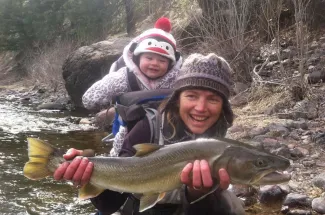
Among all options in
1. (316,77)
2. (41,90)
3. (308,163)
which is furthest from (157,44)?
(41,90)

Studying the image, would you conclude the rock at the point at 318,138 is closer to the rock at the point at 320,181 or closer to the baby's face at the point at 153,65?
the rock at the point at 320,181

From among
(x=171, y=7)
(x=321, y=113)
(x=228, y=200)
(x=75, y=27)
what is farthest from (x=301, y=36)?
(x=75, y=27)

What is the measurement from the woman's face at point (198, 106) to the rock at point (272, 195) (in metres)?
2.39

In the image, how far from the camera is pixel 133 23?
2869 centimetres

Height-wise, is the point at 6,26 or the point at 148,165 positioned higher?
the point at 6,26

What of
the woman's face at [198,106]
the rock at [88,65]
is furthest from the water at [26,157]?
the woman's face at [198,106]

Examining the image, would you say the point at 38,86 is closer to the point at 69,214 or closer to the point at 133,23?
the point at 133,23

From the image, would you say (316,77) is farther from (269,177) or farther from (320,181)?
(269,177)

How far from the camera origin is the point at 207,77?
3.02 meters

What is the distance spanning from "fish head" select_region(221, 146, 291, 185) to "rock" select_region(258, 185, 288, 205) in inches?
109

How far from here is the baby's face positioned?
4.07 metres

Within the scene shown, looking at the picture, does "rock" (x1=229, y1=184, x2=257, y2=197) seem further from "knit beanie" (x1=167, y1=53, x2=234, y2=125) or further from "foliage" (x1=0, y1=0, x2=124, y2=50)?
"foliage" (x1=0, y1=0, x2=124, y2=50)

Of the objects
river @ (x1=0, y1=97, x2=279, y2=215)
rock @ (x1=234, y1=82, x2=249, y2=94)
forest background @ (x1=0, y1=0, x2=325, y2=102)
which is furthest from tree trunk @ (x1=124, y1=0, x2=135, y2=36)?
rock @ (x1=234, y1=82, x2=249, y2=94)

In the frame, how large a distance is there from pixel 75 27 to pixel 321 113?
26284 millimetres
